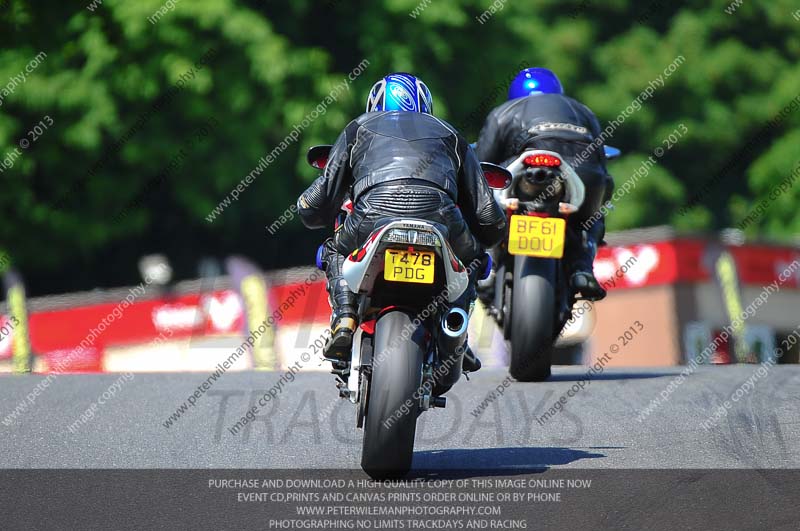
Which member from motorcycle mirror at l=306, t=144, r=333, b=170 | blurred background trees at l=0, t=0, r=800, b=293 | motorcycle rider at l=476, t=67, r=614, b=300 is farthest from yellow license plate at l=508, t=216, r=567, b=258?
blurred background trees at l=0, t=0, r=800, b=293

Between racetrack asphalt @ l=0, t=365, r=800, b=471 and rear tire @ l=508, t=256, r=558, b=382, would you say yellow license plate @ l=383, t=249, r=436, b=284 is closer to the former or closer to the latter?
racetrack asphalt @ l=0, t=365, r=800, b=471

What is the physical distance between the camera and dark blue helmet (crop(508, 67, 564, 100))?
10336mm

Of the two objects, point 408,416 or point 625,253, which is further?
point 625,253

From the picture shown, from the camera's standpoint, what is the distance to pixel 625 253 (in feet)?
63.6

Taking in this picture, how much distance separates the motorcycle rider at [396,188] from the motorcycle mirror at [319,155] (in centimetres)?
30

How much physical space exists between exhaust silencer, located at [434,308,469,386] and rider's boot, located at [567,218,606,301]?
10.5 ft

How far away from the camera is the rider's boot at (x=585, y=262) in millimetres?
9641

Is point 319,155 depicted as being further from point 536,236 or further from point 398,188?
point 536,236

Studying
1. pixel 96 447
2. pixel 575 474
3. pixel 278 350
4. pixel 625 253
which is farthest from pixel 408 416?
pixel 625 253

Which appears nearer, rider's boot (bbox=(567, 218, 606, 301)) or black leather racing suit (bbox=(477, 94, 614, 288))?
rider's boot (bbox=(567, 218, 606, 301))

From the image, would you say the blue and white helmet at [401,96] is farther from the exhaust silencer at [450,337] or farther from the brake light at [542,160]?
the brake light at [542,160]

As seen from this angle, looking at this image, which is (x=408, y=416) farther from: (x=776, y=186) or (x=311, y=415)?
(x=776, y=186)

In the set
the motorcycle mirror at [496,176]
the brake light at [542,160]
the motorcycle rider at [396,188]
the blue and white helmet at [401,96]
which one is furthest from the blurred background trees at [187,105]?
the motorcycle rider at [396,188]

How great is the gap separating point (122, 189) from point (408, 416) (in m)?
16.4
